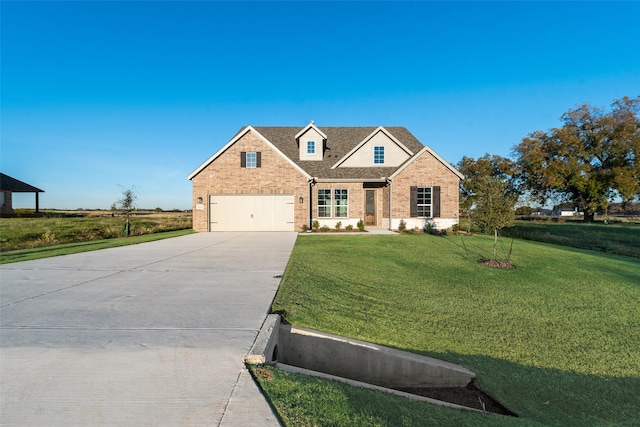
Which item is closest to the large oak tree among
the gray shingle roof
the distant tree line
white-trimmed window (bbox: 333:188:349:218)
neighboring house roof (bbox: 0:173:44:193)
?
the distant tree line

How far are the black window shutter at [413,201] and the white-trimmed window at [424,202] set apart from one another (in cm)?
22

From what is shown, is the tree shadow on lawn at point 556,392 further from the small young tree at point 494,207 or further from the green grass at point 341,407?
the small young tree at point 494,207

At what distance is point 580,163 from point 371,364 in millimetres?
42897

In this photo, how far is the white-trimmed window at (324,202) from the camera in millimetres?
19281

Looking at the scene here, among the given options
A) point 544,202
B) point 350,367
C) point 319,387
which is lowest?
point 350,367

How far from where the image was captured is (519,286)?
743 centimetres

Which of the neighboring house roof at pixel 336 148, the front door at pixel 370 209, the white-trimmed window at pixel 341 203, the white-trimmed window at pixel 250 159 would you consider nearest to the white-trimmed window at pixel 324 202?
the white-trimmed window at pixel 341 203

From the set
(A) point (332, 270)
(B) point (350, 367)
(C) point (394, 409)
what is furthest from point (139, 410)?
(A) point (332, 270)

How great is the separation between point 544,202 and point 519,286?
38.8 meters

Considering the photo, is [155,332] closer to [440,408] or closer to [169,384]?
[169,384]

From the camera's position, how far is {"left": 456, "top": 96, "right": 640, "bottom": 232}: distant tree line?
30875 millimetres

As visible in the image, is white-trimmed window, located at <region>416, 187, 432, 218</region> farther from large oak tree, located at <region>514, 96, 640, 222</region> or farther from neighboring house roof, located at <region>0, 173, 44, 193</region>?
neighboring house roof, located at <region>0, 173, 44, 193</region>

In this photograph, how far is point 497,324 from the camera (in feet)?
16.8

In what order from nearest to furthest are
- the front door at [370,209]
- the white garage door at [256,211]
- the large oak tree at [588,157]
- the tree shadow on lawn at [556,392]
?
the tree shadow on lawn at [556,392] < the white garage door at [256,211] < the front door at [370,209] < the large oak tree at [588,157]
